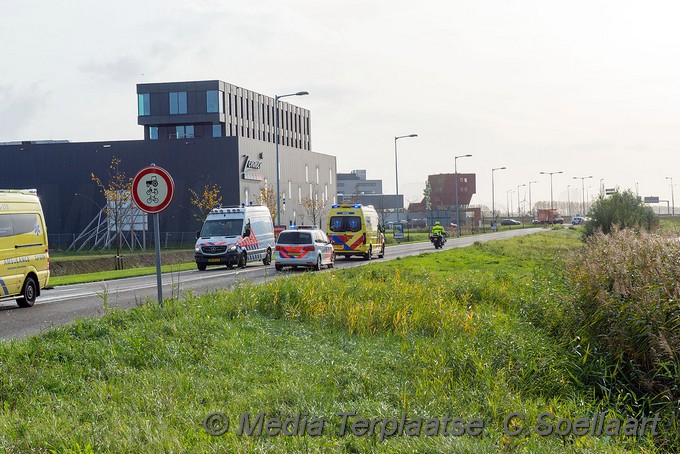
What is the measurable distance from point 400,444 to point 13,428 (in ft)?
10.7

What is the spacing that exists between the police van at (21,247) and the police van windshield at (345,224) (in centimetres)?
2026

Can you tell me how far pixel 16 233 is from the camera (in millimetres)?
17281

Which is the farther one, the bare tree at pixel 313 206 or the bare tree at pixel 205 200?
the bare tree at pixel 313 206

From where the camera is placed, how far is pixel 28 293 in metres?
17.7

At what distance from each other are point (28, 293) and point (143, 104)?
2635 inches

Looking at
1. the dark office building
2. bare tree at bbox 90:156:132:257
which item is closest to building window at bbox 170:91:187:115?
the dark office building

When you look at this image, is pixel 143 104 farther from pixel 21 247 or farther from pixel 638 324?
pixel 638 324

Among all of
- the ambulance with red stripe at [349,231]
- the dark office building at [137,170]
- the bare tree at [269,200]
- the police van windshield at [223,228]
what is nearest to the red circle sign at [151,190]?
the police van windshield at [223,228]

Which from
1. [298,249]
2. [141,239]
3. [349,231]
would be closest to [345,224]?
[349,231]

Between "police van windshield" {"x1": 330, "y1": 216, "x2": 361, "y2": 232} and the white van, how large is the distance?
474 centimetres

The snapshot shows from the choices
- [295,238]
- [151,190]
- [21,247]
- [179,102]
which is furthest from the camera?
[179,102]

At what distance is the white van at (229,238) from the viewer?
1252 inches

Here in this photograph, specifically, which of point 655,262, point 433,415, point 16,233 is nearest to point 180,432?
point 433,415

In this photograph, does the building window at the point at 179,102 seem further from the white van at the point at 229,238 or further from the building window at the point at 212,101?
the white van at the point at 229,238
